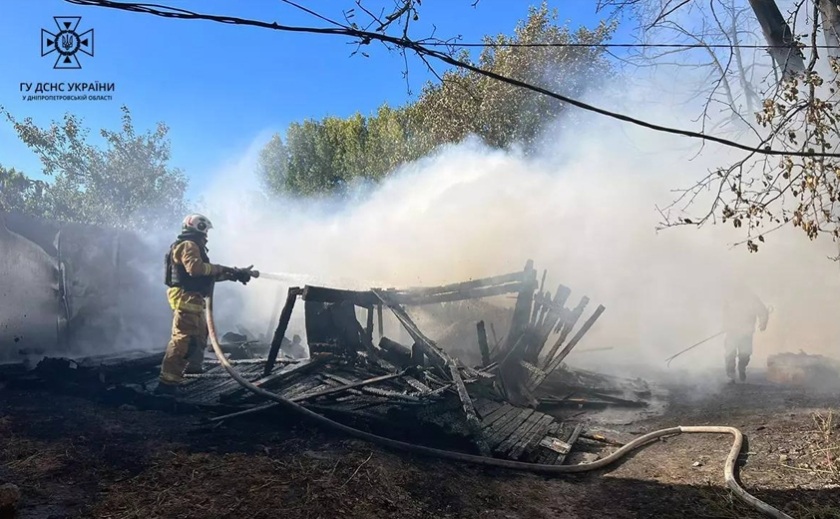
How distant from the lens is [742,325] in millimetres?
9844

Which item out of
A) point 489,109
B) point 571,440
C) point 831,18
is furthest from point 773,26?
point 489,109

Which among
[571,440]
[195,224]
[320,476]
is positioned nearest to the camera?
[320,476]

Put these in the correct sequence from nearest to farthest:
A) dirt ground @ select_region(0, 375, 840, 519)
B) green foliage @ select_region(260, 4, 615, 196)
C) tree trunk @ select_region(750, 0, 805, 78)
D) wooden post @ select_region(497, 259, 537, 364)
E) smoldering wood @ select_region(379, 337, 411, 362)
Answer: dirt ground @ select_region(0, 375, 840, 519) → tree trunk @ select_region(750, 0, 805, 78) → smoldering wood @ select_region(379, 337, 411, 362) → wooden post @ select_region(497, 259, 537, 364) → green foliage @ select_region(260, 4, 615, 196)

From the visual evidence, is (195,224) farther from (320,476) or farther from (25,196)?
(25,196)

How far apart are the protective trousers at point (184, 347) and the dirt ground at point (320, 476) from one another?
0.66m

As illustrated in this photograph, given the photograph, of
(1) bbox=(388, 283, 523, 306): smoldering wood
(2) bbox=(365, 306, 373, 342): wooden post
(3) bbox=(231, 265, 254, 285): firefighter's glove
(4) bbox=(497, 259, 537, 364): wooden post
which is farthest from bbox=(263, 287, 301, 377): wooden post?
(4) bbox=(497, 259, 537, 364): wooden post

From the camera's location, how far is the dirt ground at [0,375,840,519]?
366 cm

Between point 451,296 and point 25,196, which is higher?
point 25,196

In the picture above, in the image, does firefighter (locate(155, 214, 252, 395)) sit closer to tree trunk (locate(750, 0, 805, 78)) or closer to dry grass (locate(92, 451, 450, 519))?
dry grass (locate(92, 451, 450, 519))

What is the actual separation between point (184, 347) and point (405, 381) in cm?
281

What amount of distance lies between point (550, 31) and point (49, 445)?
17.7 meters

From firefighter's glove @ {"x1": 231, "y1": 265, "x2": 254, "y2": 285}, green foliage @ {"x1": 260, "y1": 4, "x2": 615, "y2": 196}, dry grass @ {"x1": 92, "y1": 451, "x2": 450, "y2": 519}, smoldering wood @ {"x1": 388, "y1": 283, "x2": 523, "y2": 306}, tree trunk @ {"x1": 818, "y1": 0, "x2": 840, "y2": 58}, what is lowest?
dry grass @ {"x1": 92, "y1": 451, "x2": 450, "y2": 519}

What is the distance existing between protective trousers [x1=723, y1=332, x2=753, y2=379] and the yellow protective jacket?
920 cm

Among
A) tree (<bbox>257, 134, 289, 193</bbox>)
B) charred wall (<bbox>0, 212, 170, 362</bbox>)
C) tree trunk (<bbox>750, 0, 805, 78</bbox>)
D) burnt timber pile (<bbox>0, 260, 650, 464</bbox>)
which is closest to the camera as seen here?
burnt timber pile (<bbox>0, 260, 650, 464</bbox>)
